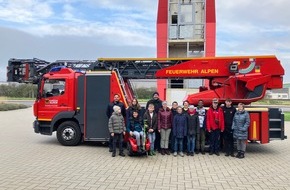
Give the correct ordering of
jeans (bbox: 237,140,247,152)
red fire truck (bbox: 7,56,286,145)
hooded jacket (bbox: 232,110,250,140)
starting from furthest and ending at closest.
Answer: red fire truck (bbox: 7,56,286,145) → jeans (bbox: 237,140,247,152) → hooded jacket (bbox: 232,110,250,140)

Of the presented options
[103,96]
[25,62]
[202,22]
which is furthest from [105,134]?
[202,22]

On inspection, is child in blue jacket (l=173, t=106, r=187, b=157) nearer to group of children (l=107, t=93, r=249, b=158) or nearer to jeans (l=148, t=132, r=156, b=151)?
group of children (l=107, t=93, r=249, b=158)

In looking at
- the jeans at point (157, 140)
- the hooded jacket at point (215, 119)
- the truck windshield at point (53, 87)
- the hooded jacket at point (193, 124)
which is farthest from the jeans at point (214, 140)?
the truck windshield at point (53, 87)

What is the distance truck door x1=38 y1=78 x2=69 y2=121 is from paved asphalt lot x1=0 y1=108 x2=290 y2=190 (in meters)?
1.20

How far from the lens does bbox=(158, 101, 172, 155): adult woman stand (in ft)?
31.0

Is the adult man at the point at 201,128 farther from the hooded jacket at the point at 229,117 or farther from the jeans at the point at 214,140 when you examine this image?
the hooded jacket at the point at 229,117

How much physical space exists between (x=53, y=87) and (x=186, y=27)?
18.4 metres

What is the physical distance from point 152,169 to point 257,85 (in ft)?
14.6

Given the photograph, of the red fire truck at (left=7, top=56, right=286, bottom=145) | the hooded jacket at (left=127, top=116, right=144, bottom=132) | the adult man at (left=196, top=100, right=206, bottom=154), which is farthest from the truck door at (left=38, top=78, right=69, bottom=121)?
the adult man at (left=196, top=100, right=206, bottom=154)

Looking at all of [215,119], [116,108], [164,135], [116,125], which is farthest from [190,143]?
[116,108]

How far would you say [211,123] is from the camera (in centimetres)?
939

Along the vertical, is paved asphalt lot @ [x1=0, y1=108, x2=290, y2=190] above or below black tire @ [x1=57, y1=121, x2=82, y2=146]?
below

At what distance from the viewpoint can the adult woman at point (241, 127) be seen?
360 inches

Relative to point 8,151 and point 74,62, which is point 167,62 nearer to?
point 74,62
